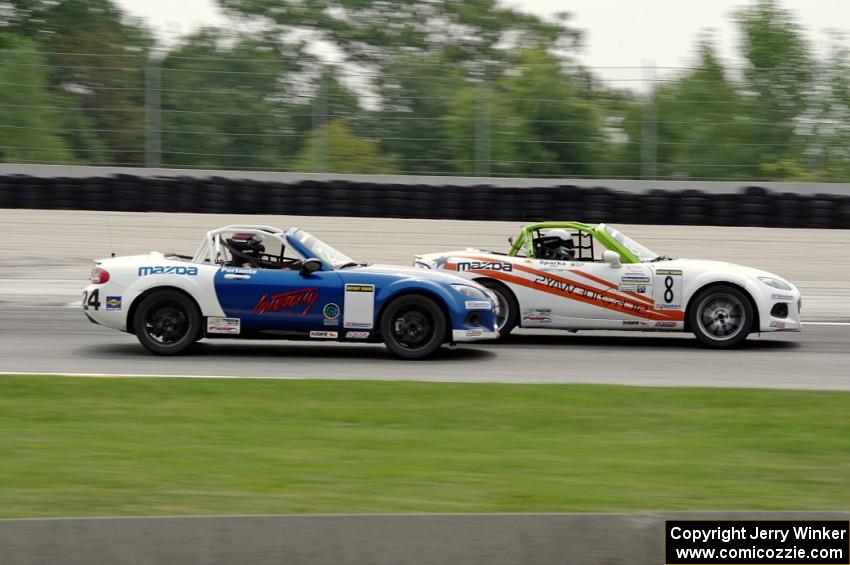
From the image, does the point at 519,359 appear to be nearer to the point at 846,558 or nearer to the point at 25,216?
the point at 846,558

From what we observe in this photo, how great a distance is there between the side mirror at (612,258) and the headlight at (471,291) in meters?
1.65

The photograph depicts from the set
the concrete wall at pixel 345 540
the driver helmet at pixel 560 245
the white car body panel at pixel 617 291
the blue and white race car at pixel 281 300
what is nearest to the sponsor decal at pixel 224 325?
the blue and white race car at pixel 281 300

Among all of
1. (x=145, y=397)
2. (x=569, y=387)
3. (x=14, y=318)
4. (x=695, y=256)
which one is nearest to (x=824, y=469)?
(x=569, y=387)

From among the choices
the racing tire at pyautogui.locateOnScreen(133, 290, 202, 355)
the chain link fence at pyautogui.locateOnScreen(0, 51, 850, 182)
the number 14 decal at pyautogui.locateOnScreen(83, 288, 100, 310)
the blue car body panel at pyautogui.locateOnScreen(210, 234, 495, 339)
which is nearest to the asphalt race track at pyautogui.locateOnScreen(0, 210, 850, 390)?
the racing tire at pyautogui.locateOnScreen(133, 290, 202, 355)

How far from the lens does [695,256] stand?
19609 mm

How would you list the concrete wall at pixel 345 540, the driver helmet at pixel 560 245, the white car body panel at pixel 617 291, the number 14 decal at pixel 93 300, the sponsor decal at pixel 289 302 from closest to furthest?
the concrete wall at pixel 345 540 → the sponsor decal at pixel 289 302 → the number 14 decal at pixel 93 300 → the white car body panel at pixel 617 291 → the driver helmet at pixel 560 245

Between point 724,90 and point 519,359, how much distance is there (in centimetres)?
1137

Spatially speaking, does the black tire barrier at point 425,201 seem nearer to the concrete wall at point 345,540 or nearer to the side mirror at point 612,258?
the side mirror at point 612,258

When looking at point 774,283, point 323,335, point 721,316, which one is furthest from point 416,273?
point 774,283

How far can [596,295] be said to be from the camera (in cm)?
1249

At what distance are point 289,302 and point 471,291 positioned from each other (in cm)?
167

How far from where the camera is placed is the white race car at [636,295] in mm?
12391

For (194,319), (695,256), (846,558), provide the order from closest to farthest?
1. (846,558)
2. (194,319)
3. (695,256)

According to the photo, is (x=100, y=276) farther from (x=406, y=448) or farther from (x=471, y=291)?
(x=406, y=448)
